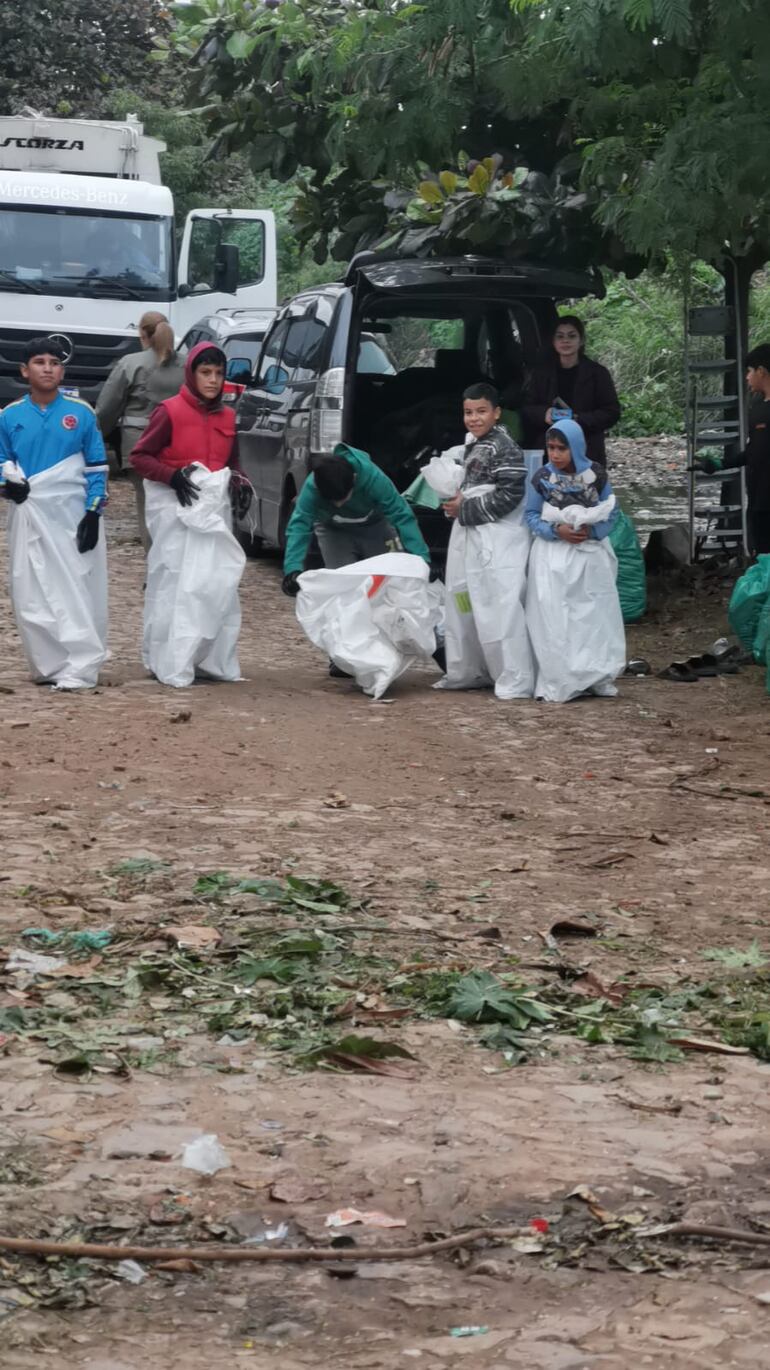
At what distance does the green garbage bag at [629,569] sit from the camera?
11.4 metres

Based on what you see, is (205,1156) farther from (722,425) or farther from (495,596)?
(722,425)

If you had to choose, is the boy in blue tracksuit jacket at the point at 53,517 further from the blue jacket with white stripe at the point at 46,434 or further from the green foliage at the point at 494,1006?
the green foliage at the point at 494,1006

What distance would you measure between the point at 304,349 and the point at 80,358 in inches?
256

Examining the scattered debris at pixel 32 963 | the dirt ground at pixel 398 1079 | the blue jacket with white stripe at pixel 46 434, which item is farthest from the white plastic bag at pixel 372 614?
the scattered debris at pixel 32 963

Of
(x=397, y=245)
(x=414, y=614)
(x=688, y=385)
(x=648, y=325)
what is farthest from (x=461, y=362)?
(x=648, y=325)

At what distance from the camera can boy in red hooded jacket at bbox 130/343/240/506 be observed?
31.6 ft

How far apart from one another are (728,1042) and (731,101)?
19.0ft

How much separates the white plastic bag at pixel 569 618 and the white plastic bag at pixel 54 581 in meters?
2.20

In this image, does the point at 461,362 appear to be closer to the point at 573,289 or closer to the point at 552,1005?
the point at 573,289

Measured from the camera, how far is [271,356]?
13.7 m

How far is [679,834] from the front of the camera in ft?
22.9

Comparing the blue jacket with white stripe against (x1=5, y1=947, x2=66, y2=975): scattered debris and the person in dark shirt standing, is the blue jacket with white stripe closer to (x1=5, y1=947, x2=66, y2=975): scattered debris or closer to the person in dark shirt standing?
the person in dark shirt standing

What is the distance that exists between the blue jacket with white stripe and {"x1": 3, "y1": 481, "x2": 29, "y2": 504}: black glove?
0.32 ft

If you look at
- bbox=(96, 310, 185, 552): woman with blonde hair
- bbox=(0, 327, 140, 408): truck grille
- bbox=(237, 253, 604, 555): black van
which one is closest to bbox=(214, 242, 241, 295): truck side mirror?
bbox=(0, 327, 140, 408): truck grille
